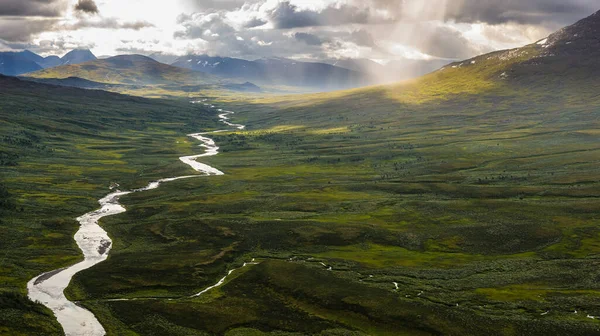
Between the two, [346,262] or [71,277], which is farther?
[346,262]

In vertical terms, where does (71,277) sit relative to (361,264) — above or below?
above

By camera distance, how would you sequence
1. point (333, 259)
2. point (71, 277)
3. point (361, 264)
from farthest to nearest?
point (333, 259)
point (361, 264)
point (71, 277)

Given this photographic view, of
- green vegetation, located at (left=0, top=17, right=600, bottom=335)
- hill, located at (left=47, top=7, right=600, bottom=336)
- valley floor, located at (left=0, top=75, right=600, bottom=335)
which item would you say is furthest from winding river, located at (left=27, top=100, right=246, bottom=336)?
valley floor, located at (left=0, top=75, right=600, bottom=335)

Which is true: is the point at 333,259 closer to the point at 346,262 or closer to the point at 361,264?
the point at 346,262

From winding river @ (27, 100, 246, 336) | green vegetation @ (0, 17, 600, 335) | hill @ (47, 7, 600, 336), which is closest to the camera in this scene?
winding river @ (27, 100, 246, 336)

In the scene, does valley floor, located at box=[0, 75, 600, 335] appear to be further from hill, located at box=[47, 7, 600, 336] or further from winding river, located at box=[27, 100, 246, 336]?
winding river, located at box=[27, 100, 246, 336]

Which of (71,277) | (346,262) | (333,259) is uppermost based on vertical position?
(71,277)

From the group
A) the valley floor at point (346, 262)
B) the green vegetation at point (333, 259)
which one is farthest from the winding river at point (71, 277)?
the valley floor at point (346, 262)

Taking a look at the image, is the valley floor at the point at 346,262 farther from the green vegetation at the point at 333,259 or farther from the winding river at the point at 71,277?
the winding river at the point at 71,277

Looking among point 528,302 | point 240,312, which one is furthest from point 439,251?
point 240,312

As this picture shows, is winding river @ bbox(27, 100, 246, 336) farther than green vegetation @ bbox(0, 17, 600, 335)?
No

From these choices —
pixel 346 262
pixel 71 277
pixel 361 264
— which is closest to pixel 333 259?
pixel 346 262
